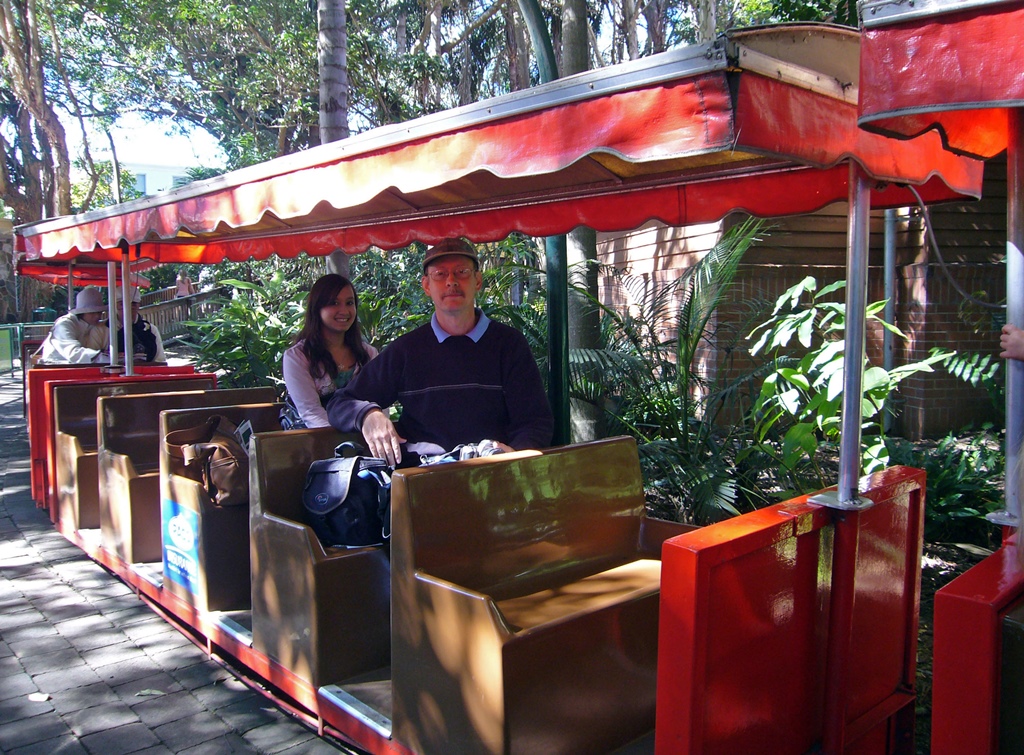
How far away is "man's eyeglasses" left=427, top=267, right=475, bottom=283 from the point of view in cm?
364

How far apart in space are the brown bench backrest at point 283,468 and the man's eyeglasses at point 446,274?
87 cm

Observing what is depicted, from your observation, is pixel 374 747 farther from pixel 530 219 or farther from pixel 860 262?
pixel 530 219

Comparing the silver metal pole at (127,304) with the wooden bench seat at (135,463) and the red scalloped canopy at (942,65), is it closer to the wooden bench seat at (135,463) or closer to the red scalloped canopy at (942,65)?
the wooden bench seat at (135,463)

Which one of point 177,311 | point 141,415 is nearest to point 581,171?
point 141,415

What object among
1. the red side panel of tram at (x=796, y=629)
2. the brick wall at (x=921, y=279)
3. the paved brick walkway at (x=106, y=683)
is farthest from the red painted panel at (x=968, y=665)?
the brick wall at (x=921, y=279)

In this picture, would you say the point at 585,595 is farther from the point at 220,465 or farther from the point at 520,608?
the point at 220,465

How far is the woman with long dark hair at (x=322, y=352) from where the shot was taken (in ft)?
15.1

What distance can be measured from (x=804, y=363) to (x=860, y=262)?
2.36 m

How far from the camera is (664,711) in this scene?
2.05 m

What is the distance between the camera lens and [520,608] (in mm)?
2764

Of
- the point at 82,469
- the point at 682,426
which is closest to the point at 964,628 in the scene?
the point at 682,426

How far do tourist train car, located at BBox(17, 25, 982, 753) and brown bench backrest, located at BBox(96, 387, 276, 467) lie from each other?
1415 mm

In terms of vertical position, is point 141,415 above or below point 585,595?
above

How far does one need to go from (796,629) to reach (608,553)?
105 cm
